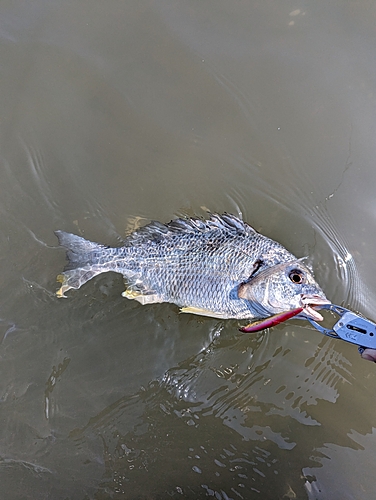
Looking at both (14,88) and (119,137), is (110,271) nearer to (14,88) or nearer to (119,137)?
(119,137)

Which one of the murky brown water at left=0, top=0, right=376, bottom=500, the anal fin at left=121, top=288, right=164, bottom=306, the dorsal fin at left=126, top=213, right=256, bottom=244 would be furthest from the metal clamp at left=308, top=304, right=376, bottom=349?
the anal fin at left=121, top=288, right=164, bottom=306

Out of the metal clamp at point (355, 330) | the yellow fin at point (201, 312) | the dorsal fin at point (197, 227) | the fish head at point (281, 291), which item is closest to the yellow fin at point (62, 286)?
the dorsal fin at point (197, 227)

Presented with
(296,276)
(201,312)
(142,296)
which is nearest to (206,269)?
A: (201,312)

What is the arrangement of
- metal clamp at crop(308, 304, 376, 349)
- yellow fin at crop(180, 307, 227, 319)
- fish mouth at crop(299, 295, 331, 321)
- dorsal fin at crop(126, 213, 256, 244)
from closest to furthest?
metal clamp at crop(308, 304, 376, 349) < fish mouth at crop(299, 295, 331, 321) < yellow fin at crop(180, 307, 227, 319) < dorsal fin at crop(126, 213, 256, 244)

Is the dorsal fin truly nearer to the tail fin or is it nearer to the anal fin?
the tail fin

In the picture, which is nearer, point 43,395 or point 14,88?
point 43,395

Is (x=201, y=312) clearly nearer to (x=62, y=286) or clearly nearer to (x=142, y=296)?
(x=142, y=296)

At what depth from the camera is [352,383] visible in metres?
3.60

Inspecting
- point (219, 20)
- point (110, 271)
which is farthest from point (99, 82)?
point (110, 271)

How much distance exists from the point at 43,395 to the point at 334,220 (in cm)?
363

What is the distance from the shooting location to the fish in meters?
3.09

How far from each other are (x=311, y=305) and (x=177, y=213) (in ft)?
5.67

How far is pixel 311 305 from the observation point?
9.92 ft

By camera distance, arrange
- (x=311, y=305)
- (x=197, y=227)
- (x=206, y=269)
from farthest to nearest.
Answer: (x=197, y=227) → (x=206, y=269) → (x=311, y=305)
